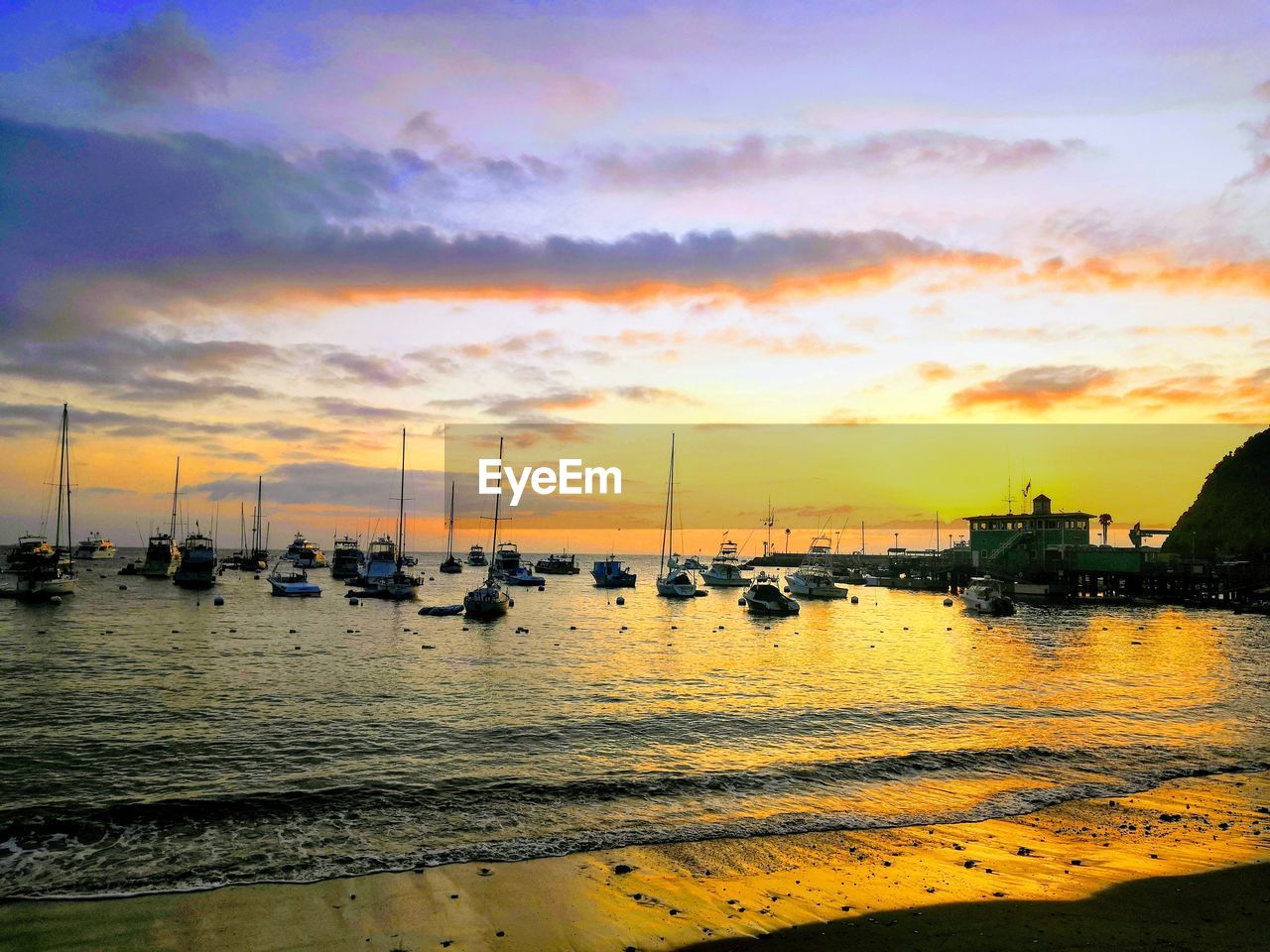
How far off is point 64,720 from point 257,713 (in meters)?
6.42

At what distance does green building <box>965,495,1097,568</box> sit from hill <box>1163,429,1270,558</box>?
28573mm

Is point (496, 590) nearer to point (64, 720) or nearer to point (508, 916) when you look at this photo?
point (64, 720)

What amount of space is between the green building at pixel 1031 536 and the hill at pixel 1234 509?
28573 mm

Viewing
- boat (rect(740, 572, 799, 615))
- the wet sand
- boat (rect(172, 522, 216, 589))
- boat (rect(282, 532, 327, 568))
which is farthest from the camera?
boat (rect(282, 532, 327, 568))

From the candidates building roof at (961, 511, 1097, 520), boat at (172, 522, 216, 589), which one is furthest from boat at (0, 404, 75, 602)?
building roof at (961, 511, 1097, 520)

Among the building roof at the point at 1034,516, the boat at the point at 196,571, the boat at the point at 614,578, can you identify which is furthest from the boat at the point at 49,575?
the building roof at the point at 1034,516

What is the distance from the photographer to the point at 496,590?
70438 mm

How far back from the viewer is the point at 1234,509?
13025 cm

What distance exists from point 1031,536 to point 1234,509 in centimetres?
4705

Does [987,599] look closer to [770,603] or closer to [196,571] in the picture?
[770,603]

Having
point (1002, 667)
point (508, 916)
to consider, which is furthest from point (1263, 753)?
point (508, 916)

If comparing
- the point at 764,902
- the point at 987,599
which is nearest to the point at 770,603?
the point at 987,599

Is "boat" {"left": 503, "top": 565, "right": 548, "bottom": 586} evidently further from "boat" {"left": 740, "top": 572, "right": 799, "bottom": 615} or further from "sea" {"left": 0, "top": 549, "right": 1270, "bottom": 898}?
"sea" {"left": 0, "top": 549, "right": 1270, "bottom": 898}

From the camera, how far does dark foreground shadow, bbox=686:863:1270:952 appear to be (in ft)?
37.8
